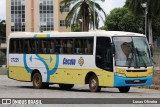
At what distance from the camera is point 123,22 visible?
106 metres

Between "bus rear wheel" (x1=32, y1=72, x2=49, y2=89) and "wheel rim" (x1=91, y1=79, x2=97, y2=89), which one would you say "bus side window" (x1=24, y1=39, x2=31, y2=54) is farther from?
"wheel rim" (x1=91, y1=79, x2=97, y2=89)

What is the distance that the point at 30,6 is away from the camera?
109688 mm

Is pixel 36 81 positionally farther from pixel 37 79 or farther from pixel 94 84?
pixel 94 84

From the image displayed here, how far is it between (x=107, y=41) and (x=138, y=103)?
9.86m

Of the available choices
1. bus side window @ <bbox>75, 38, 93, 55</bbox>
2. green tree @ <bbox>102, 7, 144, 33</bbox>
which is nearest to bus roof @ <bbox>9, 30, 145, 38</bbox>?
bus side window @ <bbox>75, 38, 93, 55</bbox>

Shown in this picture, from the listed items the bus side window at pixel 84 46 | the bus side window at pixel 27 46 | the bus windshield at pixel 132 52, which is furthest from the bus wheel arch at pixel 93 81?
the bus side window at pixel 27 46

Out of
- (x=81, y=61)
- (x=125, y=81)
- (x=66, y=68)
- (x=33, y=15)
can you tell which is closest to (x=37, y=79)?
(x=66, y=68)

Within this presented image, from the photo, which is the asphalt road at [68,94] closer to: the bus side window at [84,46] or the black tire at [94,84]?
the black tire at [94,84]

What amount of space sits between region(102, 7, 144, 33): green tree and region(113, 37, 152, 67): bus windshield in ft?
245

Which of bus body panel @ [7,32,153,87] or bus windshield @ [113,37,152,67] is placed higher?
bus windshield @ [113,37,152,67]

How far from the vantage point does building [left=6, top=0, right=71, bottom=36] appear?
10981cm

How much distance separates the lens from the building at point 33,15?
110m

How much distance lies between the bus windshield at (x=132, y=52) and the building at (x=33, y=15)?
8283cm

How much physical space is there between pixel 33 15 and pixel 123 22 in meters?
17.7
